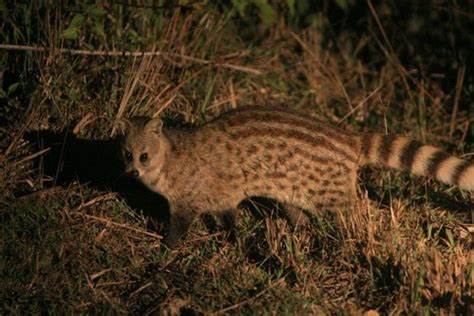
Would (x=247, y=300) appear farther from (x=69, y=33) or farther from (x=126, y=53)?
(x=126, y=53)

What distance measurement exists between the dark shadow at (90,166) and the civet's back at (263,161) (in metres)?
0.51

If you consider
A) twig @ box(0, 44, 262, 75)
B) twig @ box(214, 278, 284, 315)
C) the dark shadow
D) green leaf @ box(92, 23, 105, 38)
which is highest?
green leaf @ box(92, 23, 105, 38)

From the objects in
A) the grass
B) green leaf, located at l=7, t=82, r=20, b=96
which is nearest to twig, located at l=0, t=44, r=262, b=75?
the grass

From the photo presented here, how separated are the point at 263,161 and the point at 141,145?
38.2 inches

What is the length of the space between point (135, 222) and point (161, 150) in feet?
2.08

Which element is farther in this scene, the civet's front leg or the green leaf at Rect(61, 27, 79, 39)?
the green leaf at Rect(61, 27, 79, 39)

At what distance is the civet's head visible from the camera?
5.73 metres

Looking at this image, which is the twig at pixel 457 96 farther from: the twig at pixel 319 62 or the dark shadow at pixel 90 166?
the dark shadow at pixel 90 166

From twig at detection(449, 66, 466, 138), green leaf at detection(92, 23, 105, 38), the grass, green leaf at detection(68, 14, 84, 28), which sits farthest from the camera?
twig at detection(449, 66, 466, 138)

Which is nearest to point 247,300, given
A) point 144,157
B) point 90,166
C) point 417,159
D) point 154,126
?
point 144,157

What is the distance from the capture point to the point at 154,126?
5.77 metres

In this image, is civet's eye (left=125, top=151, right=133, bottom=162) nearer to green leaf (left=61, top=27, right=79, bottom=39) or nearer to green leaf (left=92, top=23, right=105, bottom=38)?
green leaf (left=61, top=27, right=79, bottom=39)

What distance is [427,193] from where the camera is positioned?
20.7 feet

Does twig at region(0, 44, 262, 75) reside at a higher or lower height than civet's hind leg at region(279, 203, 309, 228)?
higher
